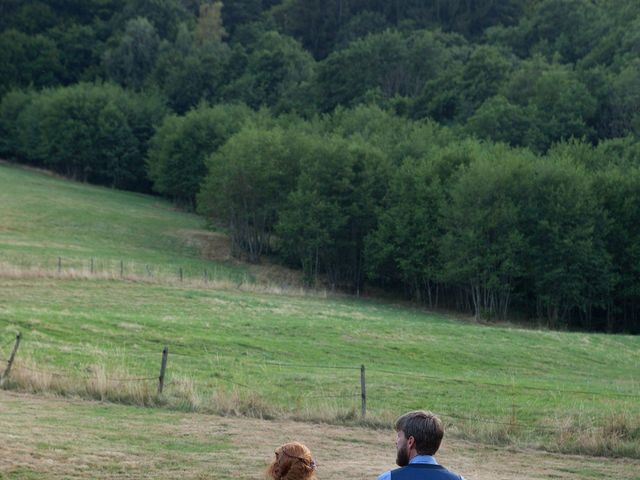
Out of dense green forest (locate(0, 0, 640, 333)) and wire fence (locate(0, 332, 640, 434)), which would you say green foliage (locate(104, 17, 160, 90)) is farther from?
wire fence (locate(0, 332, 640, 434))

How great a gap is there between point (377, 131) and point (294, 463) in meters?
81.7

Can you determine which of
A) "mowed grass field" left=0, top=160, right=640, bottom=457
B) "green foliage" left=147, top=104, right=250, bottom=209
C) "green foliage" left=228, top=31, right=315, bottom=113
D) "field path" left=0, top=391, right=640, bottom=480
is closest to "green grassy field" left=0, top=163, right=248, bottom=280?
"mowed grass field" left=0, top=160, right=640, bottom=457

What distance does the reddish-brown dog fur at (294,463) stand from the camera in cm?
707

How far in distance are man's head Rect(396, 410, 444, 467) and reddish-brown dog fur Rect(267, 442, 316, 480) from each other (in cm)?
65

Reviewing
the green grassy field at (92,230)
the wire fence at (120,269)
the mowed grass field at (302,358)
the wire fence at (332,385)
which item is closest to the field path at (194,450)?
the mowed grass field at (302,358)

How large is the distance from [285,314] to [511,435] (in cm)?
2474

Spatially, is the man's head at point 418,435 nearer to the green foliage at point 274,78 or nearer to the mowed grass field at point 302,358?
the mowed grass field at point 302,358

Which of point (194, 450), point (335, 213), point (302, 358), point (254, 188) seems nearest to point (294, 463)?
point (194, 450)

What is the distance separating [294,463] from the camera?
23.2 feet

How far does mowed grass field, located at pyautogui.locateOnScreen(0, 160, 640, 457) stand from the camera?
69.2 ft

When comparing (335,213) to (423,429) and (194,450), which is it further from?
(423,429)

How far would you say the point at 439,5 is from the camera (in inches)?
5413

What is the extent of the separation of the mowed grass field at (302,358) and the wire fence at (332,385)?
58 mm

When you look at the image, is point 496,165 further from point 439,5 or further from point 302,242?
point 439,5
